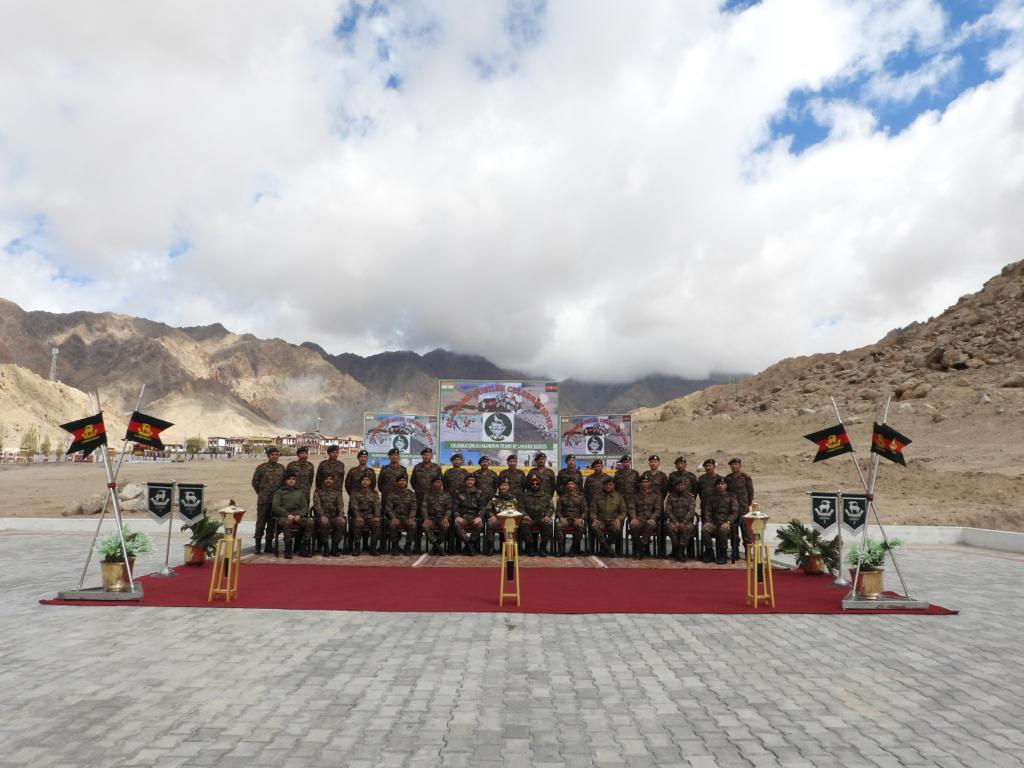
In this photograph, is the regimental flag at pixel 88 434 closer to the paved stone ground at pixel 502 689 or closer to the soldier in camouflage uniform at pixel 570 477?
the paved stone ground at pixel 502 689

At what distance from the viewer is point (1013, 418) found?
124ft

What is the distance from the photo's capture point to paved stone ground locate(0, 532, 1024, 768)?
4172 mm

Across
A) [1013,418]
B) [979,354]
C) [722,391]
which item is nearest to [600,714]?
[1013,418]

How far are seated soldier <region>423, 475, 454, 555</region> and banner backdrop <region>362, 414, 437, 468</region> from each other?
244 cm

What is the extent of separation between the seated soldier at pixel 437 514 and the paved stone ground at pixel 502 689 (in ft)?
14.9

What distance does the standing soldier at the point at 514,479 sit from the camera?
12805 millimetres

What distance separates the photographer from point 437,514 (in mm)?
12484

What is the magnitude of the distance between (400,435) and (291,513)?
3568mm

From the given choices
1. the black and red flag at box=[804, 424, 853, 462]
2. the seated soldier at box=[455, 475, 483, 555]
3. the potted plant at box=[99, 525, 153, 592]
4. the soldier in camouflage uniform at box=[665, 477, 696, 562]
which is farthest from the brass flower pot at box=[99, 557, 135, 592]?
the black and red flag at box=[804, 424, 853, 462]

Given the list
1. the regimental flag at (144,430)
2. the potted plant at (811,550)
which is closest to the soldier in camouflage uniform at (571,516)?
the potted plant at (811,550)

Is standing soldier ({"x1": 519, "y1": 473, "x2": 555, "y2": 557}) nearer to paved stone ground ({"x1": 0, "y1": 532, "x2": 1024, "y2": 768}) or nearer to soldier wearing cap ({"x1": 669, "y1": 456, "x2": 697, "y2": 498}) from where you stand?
soldier wearing cap ({"x1": 669, "y1": 456, "x2": 697, "y2": 498})

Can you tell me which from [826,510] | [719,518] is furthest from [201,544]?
[826,510]

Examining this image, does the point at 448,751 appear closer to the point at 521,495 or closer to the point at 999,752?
the point at 999,752

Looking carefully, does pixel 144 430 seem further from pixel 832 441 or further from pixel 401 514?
pixel 832 441
